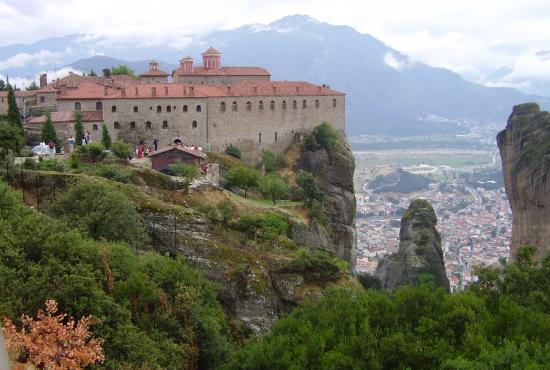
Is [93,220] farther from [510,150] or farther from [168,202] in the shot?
[510,150]

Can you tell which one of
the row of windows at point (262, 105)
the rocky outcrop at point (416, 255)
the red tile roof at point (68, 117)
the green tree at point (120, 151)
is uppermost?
the row of windows at point (262, 105)

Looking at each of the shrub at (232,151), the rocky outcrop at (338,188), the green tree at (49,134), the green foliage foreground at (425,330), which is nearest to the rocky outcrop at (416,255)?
the rocky outcrop at (338,188)

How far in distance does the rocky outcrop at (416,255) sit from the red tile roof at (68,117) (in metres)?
25.6

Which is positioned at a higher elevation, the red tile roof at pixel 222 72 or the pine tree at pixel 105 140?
the red tile roof at pixel 222 72

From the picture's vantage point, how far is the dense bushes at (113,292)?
20.0 metres

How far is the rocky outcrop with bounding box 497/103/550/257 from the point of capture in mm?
52438

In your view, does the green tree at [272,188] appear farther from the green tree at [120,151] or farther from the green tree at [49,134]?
the green tree at [49,134]

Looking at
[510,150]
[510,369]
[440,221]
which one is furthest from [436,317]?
[440,221]

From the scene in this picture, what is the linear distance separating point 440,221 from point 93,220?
132 metres

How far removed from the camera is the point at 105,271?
22.7 metres

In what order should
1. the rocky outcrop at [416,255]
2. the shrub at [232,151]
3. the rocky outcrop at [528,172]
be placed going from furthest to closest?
the shrub at [232,151] → the rocky outcrop at [416,255] → the rocky outcrop at [528,172]

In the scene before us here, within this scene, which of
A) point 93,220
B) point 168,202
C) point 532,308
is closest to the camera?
point 532,308

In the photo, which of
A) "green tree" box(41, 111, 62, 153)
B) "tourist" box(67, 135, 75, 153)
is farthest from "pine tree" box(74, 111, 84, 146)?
"green tree" box(41, 111, 62, 153)

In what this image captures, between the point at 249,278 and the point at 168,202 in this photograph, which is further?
the point at 168,202
